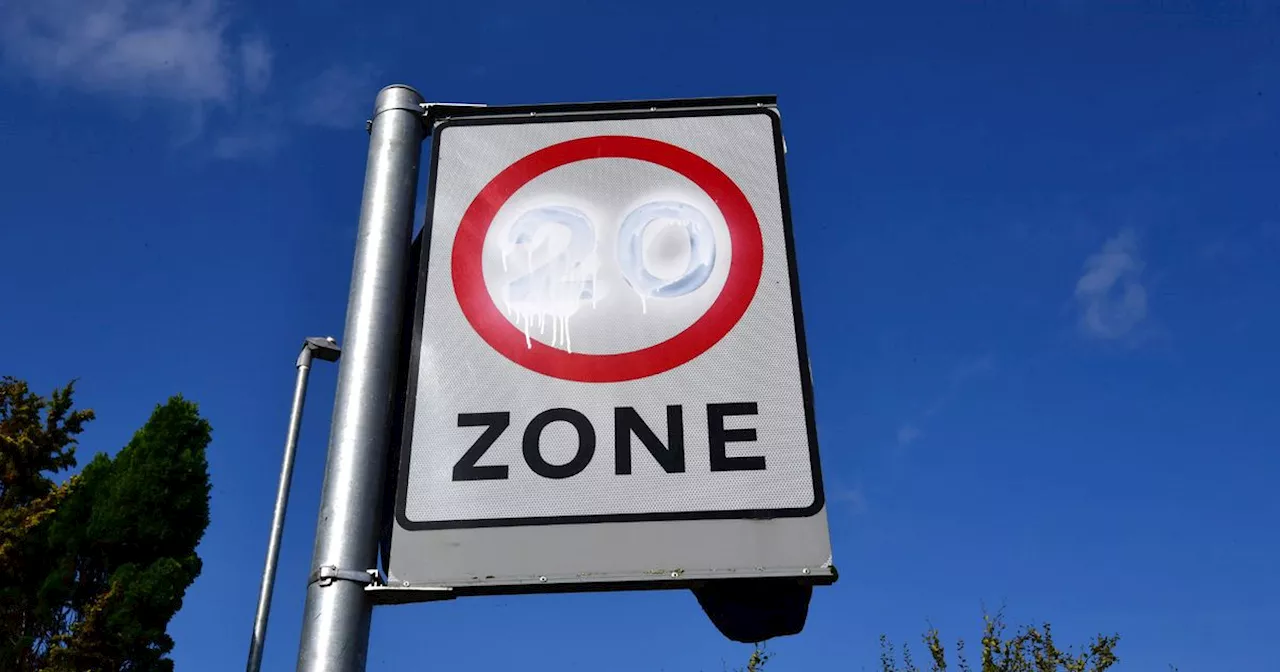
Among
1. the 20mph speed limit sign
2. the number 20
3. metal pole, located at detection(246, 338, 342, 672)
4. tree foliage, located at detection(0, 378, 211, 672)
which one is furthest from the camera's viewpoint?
tree foliage, located at detection(0, 378, 211, 672)

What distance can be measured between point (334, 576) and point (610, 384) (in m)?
0.69

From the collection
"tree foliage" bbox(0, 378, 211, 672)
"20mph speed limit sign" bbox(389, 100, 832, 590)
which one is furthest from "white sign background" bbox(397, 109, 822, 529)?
"tree foliage" bbox(0, 378, 211, 672)

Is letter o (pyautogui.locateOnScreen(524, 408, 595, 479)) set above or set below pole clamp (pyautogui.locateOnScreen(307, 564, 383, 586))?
above

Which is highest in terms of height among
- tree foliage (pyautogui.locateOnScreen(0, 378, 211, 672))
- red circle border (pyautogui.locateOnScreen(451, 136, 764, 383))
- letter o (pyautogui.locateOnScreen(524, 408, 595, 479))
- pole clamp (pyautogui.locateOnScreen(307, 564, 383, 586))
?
tree foliage (pyautogui.locateOnScreen(0, 378, 211, 672))

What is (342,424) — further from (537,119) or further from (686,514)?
(537,119)

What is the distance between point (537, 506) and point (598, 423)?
224mm

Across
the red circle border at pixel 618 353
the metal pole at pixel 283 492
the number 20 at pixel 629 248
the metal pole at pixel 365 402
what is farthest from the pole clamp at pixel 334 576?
the metal pole at pixel 283 492

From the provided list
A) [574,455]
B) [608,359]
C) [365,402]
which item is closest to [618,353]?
[608,359]

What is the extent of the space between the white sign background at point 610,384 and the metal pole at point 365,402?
0.08 metres

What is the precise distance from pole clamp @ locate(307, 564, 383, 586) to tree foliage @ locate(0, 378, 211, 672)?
13976 millimetres

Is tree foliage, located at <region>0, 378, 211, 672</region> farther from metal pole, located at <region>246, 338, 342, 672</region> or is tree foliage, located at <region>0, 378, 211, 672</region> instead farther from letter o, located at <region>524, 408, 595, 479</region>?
letter o, located at <region>524, 408, 595, 479</region>

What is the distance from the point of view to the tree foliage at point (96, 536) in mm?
13836

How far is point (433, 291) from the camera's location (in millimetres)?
2338

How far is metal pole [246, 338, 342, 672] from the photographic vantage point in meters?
3.29
